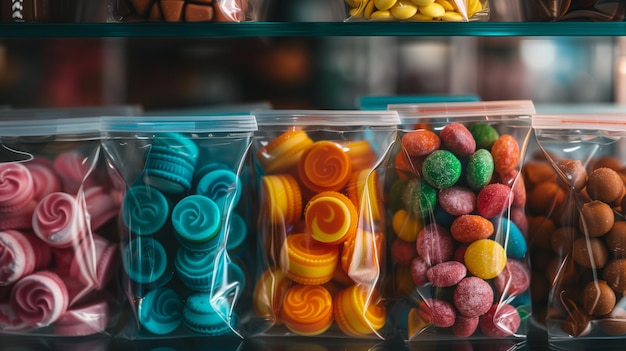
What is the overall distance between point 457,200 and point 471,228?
40 mm

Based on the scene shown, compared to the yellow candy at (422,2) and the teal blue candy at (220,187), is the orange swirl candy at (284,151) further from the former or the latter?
the yellow candy at (422,2)

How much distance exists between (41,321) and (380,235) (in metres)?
0.47

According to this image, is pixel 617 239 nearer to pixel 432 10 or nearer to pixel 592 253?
pixel 592 253

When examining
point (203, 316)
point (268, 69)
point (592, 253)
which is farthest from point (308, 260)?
point (268, 69)

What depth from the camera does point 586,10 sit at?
91 centimetres

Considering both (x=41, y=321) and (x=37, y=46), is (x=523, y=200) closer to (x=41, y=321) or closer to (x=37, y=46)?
(x=41, y=321)

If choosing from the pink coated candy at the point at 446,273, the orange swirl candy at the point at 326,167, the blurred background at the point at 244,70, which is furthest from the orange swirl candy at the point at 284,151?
the blurred background at the point at 244,70

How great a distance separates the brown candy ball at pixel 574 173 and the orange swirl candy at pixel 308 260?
33 cm

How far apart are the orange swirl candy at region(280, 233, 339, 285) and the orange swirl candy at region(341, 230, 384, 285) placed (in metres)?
0.02

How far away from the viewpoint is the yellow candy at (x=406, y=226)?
0.91 metres

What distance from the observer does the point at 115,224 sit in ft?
3.11

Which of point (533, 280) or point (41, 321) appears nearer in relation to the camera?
point (41, 321)

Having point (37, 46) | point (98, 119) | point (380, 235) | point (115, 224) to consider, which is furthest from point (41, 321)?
point (37, 46)

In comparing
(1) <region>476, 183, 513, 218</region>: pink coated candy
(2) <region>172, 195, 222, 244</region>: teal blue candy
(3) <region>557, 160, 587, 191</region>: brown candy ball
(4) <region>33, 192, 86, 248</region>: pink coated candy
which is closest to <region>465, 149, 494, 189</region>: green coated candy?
(1) <region>476, 183, 513, 218</region>: pink coated candy
